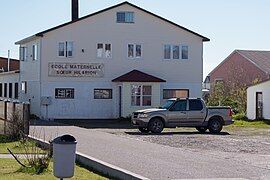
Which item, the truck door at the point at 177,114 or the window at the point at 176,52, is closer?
the truck door at the point at 177,114

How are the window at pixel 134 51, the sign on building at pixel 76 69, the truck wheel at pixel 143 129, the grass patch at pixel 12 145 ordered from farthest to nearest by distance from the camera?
the window at pixel 134 51 → the sign on building at pixel 76 69 → the truck wheel at pixel 143 129 → the grass patch at pixel 12 145

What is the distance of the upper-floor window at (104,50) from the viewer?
1665 inches

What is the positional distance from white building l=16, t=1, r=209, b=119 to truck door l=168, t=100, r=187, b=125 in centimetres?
1087

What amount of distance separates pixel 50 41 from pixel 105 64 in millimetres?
4009

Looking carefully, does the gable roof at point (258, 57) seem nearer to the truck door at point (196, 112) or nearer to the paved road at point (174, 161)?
the truck door at point (196, 112)

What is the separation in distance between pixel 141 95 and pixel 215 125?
1165cm

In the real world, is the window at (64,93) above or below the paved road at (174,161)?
above

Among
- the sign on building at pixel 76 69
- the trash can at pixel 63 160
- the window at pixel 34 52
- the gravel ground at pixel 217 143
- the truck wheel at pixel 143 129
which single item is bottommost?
the gravel ground at pixel 217 143

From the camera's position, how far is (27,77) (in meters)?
45.3

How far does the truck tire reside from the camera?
31156 millimetres

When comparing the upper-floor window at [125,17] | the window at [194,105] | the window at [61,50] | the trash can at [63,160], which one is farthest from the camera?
the upper-floor window at [125,17]

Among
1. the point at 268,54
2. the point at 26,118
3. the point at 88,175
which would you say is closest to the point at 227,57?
the point at 268,54

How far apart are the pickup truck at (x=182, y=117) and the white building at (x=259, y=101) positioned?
11.9 m

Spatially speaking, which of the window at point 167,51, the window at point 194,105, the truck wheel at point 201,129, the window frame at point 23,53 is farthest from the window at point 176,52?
the window at point 194,105
